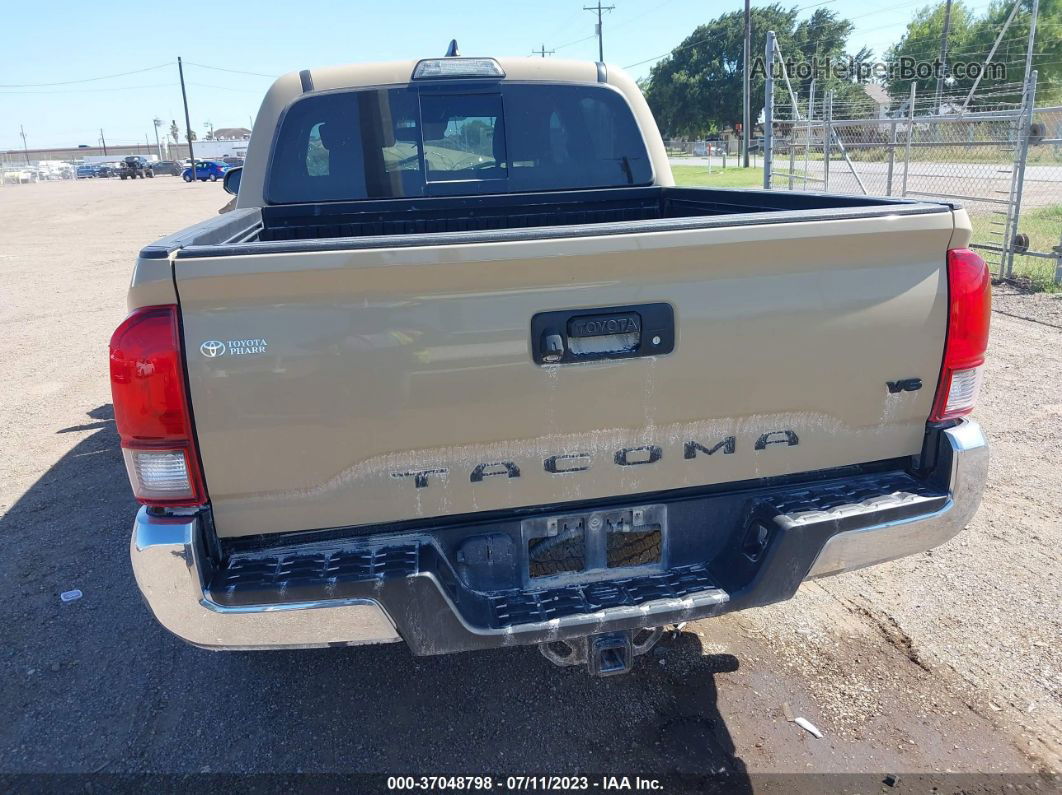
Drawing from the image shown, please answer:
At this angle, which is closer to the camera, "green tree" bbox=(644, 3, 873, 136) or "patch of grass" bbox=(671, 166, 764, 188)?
"patch of grass" bbox=(671, 166, 764, 188)

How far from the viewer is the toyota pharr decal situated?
1972 mm

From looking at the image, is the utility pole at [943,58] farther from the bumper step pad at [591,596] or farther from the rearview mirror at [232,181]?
the bumper step pad at [591,596]

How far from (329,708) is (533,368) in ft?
5.46

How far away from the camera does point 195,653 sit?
3293 mm

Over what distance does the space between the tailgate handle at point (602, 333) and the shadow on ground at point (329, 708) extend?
4.67 ft

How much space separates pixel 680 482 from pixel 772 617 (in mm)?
1387

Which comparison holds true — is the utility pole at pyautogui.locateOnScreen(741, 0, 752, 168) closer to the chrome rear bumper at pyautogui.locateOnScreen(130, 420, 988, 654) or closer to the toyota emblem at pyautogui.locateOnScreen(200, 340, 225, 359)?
the chrome rear bumper at pyautogui.locateOnScreen(130, 420, 988, 654)

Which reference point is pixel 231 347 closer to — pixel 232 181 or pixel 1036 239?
pixel 232 181

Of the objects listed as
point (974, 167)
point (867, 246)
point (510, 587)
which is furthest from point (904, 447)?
point (974, 167)

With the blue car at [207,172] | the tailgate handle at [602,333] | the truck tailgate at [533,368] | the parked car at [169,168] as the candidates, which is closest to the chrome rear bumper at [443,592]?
the truck tailgate at [533,368]

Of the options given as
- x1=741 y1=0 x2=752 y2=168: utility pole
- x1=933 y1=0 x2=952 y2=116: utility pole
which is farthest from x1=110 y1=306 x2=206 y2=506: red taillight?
x1=741 y1=0 x2=752 y2=168: utility pole

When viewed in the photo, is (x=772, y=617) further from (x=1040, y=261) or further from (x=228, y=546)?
(x=1040, y=261)

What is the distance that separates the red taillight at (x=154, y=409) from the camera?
1958mm

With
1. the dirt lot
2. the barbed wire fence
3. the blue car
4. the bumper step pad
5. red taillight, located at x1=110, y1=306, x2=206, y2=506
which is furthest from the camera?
the blue car
